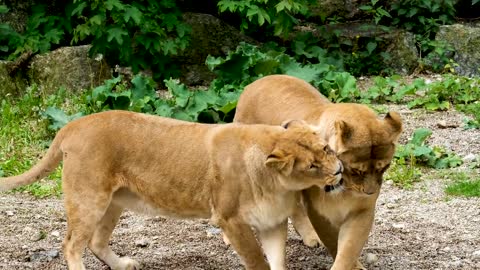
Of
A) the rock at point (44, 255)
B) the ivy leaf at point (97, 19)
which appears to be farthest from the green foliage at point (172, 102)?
the rock at point (44, 255)

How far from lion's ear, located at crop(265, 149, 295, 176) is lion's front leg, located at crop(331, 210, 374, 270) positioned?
53 centimetres

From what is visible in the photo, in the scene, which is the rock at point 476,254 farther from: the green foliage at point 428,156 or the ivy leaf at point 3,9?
the ivy leaf at point 3,9

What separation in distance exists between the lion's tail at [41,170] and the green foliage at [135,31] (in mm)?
4620

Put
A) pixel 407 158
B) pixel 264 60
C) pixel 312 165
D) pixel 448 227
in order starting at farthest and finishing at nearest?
pixel 264 60, pixel 407 158, pixel 448 227, pixel 312 165

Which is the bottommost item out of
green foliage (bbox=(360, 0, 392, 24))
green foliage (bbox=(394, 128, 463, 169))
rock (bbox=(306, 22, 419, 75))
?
rock (bbox=(306, 22, 419, 75))

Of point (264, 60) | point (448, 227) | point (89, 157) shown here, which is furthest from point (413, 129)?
point (89, 157)

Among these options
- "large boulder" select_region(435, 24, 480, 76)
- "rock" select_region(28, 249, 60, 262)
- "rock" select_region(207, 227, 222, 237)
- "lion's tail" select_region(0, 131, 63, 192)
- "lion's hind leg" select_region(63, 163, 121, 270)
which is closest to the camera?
"lion's hind leg" select_region(63, 163, 121, 270)

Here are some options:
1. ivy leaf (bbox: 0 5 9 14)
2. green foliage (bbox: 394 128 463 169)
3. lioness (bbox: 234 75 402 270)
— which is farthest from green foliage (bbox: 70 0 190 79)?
lioness (bbox: 234 75 402 270)

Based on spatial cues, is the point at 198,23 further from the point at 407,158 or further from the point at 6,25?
the point at 407,158

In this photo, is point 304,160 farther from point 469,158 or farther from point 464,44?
point 464,44

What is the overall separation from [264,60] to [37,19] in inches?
112

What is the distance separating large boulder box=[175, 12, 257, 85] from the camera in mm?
11641

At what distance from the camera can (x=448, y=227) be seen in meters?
6.58

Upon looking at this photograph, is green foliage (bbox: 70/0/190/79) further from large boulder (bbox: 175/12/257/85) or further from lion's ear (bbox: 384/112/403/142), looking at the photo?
lion's ear (bbox: 384/112/403/142)
